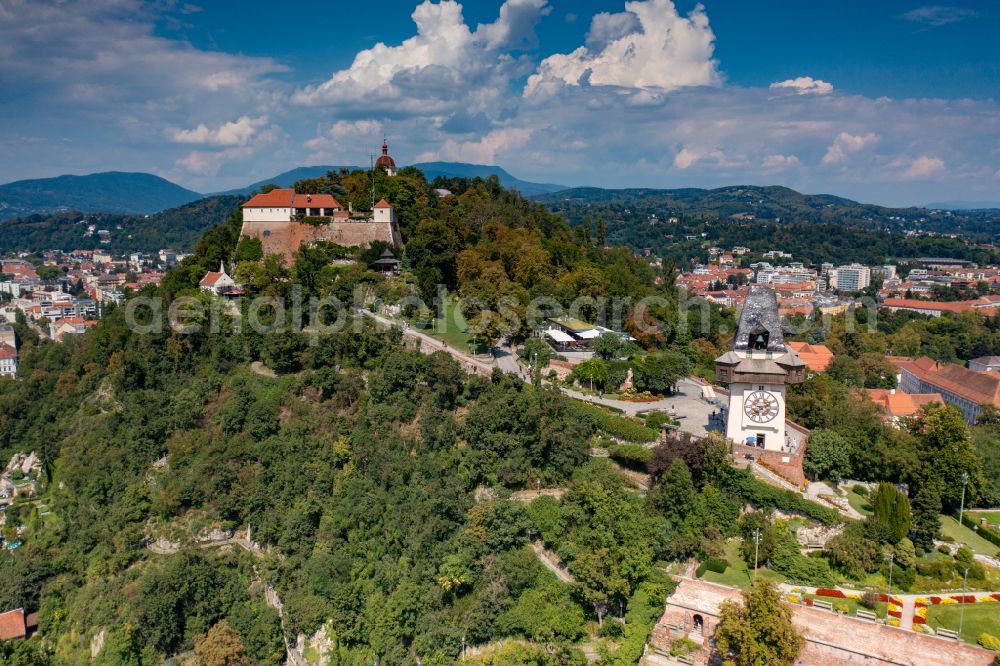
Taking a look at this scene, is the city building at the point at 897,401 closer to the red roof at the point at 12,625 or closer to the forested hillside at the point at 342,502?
the forested hillside at the point at 342,502

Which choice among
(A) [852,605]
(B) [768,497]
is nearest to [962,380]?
(B) [768,497]

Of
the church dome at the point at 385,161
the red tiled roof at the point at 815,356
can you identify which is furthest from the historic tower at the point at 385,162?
the red tiled roof at the point at 815,356

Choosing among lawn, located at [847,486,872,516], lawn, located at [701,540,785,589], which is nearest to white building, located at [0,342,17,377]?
lawn, located at [701,540,785,589]

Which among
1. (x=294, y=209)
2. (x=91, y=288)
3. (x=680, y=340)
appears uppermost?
(x=294, y=209)

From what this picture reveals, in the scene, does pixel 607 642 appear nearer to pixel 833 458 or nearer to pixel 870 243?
pixel 833 458

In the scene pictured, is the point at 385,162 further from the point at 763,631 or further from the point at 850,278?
the point at 850,278

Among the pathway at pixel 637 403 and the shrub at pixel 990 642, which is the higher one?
the pathway at pixel 637 403

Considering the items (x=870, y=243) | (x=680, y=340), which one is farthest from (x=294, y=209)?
(x=870, y=243)
